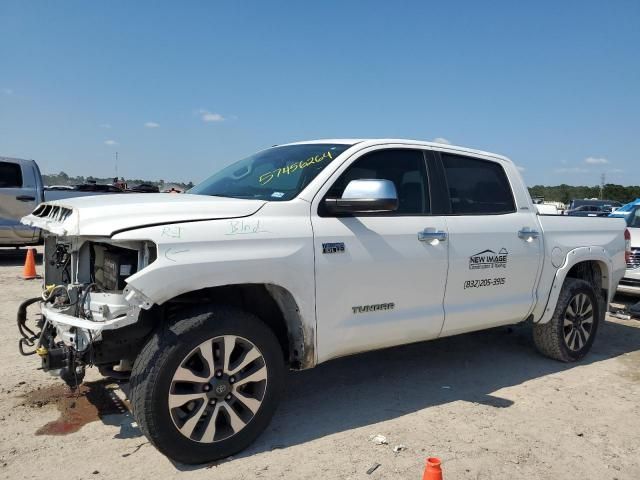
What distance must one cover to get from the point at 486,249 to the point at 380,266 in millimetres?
1188

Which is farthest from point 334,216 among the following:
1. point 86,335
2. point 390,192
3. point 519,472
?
point 519,472

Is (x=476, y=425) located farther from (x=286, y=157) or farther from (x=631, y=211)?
(x=631, y=211)

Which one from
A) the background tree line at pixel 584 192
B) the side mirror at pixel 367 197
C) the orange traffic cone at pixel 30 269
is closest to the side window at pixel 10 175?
the orange traffic cone at pixel 30 269

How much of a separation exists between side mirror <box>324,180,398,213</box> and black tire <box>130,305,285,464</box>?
3.06 ft

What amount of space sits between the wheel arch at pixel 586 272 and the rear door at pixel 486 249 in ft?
1.12

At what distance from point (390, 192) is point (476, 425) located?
180cm

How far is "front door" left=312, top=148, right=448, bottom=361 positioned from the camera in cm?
358

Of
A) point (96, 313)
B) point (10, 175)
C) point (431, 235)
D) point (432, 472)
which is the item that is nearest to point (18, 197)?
point (10, 175)

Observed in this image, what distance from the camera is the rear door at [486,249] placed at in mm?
4328

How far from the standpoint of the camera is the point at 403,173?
4.27 m

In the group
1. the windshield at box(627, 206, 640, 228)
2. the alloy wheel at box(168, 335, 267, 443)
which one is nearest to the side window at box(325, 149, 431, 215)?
the alloy wheel at box(168, 335, 267, 443)

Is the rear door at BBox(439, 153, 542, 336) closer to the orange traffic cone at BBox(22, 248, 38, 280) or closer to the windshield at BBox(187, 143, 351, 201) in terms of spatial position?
the windshield at BBox(187, 143, 351, 201)

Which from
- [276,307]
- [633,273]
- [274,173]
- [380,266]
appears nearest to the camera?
[276,307]

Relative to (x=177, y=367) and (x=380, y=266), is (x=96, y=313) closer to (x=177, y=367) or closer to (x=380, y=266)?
(x=177, y=367)
